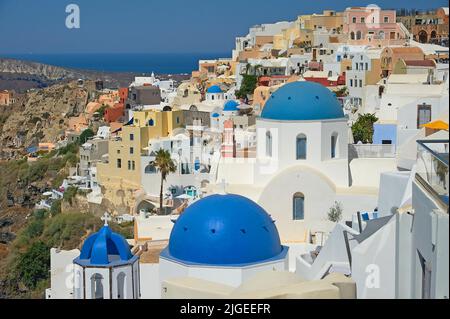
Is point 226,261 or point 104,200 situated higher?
point 226,261

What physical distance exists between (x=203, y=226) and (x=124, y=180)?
16.7 m

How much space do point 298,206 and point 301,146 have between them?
1.09m

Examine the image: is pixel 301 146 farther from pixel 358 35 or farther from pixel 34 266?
pixel 358 35

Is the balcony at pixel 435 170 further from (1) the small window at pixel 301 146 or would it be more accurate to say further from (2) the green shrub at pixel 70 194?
(2) the green shrub at pixel 70 194

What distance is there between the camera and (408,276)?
322 inches

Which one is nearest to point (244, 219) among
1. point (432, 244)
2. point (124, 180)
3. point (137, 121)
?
point (432, 244)

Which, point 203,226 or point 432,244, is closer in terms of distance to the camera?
point 432,244

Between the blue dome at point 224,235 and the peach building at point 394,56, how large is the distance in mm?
21542

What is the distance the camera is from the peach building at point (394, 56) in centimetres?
3206

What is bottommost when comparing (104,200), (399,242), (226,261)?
(104,200)

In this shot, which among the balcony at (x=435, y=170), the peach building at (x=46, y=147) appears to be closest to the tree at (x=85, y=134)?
the peach building at (x=46, y=147)

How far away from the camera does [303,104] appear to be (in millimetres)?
15289

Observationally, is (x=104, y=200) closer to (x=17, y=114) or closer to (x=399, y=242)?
(x=399, y=242)
